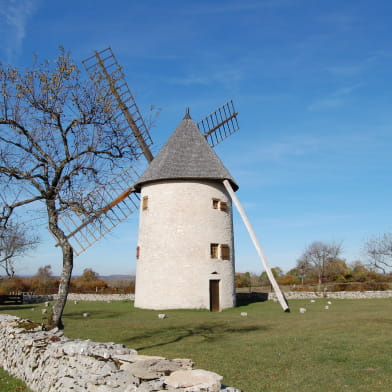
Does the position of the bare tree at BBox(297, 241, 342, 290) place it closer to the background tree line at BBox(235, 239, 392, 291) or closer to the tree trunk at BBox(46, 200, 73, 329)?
the background tree line at BBox(235, 239, 392, 291)

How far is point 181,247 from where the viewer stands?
2117cm

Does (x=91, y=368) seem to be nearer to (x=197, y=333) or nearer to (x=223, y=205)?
(x=197, y=333)

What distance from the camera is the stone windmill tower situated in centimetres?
2102

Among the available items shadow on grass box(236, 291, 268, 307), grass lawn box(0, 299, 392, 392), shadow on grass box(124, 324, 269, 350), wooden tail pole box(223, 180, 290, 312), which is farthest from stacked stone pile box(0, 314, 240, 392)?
shadow on grass box(236, 291, 268, 307)

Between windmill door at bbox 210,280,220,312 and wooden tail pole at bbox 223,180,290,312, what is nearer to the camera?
wooden tail pole at bbox 223,180,290,312

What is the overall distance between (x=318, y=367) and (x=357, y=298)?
79.0 feet

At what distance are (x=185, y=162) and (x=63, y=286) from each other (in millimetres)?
12397

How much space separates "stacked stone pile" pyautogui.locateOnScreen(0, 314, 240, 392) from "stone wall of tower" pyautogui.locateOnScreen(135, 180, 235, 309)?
39.1ft

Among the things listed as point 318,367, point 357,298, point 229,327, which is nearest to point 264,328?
point 229,327

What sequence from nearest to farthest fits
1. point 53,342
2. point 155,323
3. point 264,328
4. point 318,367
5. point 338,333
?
1. point 53,342
2. point 318,367
3. point 338,333
4. point 264,328
5. point 155,323

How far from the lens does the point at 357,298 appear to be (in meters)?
30.0

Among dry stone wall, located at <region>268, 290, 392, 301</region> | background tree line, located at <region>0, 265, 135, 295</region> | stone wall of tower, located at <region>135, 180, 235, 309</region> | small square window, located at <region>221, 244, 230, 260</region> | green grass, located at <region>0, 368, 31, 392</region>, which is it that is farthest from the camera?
background tree line, located at <region>0, 265, 135, 295</region>

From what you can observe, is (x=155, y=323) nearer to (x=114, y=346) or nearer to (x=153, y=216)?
(x=153, y=216)

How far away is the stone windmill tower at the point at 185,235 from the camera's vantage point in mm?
21016
